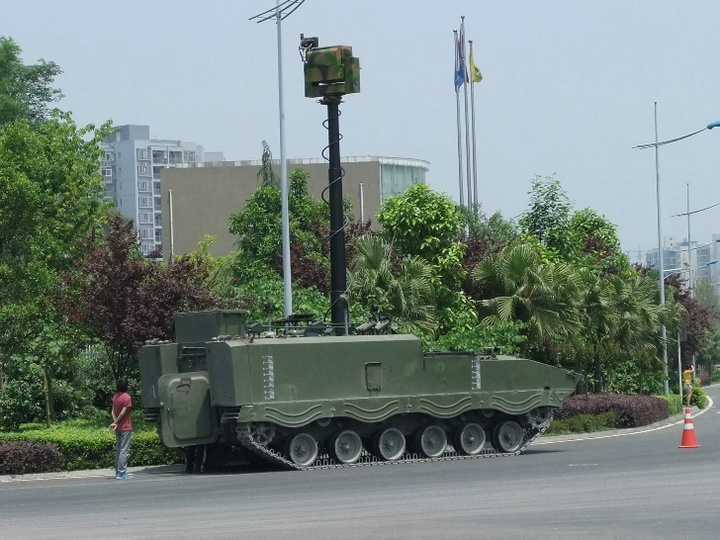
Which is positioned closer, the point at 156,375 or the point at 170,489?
the point at 170,489

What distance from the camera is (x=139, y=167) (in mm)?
139625

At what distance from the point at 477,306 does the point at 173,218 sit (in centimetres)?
4987

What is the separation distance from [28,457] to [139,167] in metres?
119

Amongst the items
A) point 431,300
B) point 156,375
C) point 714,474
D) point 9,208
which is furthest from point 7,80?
point 714,474

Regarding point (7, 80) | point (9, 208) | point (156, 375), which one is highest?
point (7, 80)

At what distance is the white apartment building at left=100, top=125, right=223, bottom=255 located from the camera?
13925 cm

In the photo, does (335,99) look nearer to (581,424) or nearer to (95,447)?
(95,447)

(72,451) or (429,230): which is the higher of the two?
(429,230)

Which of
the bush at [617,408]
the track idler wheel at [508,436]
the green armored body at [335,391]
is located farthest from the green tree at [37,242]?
the bush at [617,408]

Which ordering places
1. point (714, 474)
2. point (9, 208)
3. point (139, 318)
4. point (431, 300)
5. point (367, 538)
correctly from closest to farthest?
point (367, 538) < point (714, 474) < point (139, 318) < point (9, 208) < point (431, 300)

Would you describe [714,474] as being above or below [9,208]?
below

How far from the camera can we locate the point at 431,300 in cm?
3225

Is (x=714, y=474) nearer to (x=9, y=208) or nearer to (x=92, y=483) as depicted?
(x=92, y=483)

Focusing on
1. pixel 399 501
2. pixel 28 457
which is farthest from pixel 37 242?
pixel 399 501
